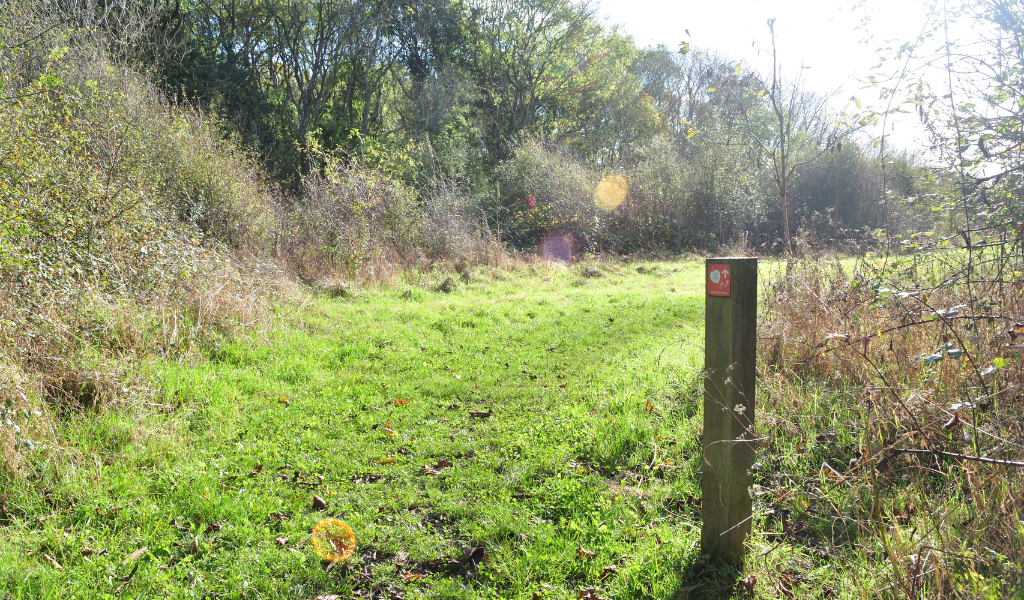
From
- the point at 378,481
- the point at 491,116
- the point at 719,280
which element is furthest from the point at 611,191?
the point at 719,280

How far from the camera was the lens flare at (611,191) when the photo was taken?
21219 millimetres

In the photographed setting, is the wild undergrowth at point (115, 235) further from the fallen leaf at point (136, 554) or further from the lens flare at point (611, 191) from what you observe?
the lens flare at point (611, 191)

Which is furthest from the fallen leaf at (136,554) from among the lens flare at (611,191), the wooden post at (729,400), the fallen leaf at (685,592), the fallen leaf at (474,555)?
the lens flare at (611,191)

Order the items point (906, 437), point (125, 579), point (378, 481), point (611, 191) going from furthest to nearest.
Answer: point (611, 191)
point (378, 481)
point (125, 579)
point (906, 437)

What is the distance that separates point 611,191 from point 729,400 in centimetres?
1983

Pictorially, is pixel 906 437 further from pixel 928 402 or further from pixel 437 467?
pixel 437 467

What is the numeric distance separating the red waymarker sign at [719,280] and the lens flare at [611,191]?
61.8 ft

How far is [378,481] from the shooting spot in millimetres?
3916

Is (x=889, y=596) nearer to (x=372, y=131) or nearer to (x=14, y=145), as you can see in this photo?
(x=14, y=145)

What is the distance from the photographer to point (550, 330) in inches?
334

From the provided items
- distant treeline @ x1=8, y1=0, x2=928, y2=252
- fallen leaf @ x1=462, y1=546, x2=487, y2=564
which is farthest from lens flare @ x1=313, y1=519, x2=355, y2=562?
distant treeline @ x1=8, y1=0, x2=928, y2=252

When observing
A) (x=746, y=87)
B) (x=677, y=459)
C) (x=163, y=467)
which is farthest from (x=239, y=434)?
(x=746, y=87)

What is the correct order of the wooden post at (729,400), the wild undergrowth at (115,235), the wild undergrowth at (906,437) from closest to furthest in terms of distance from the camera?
1. the wild undergrowth at (906,437)
2. the wooden post at (729,400)
3. the wild undergrowth at (115,235)

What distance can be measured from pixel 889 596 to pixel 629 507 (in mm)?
1470
